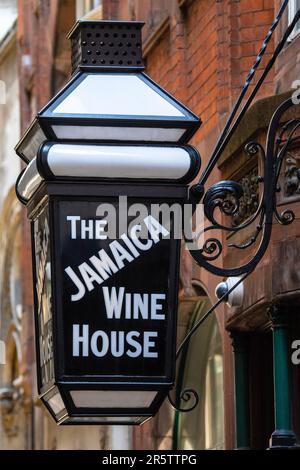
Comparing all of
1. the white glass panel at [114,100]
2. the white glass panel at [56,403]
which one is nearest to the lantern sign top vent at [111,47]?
the white glass panel at [114,100]

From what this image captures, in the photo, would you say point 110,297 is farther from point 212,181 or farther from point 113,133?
point 212,181

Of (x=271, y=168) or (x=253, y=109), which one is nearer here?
(x=271, y=168)

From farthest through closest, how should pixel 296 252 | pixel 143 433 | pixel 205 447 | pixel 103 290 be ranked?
pixel 143 433
pixel 205 447
pixel 296 252
pixel 103 290

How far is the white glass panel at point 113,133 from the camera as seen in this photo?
20.0ft

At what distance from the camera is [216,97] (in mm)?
15172

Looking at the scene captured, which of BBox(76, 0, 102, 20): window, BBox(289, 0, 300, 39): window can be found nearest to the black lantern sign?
BBox(289, 0, 300, 39): window

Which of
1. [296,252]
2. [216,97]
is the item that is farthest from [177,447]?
[296,252]

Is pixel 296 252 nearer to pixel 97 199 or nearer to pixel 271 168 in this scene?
pixel 271 168

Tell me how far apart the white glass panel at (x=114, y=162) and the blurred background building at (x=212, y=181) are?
5.38m

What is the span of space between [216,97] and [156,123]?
9125 mm

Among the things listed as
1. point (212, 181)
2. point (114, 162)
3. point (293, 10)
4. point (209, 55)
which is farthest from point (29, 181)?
point (209, 55)

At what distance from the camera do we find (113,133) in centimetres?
610

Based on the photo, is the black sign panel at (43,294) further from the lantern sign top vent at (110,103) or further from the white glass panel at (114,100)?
the white glass panel at (114,100)

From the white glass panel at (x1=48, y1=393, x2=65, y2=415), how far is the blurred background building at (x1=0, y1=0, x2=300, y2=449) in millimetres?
5402
